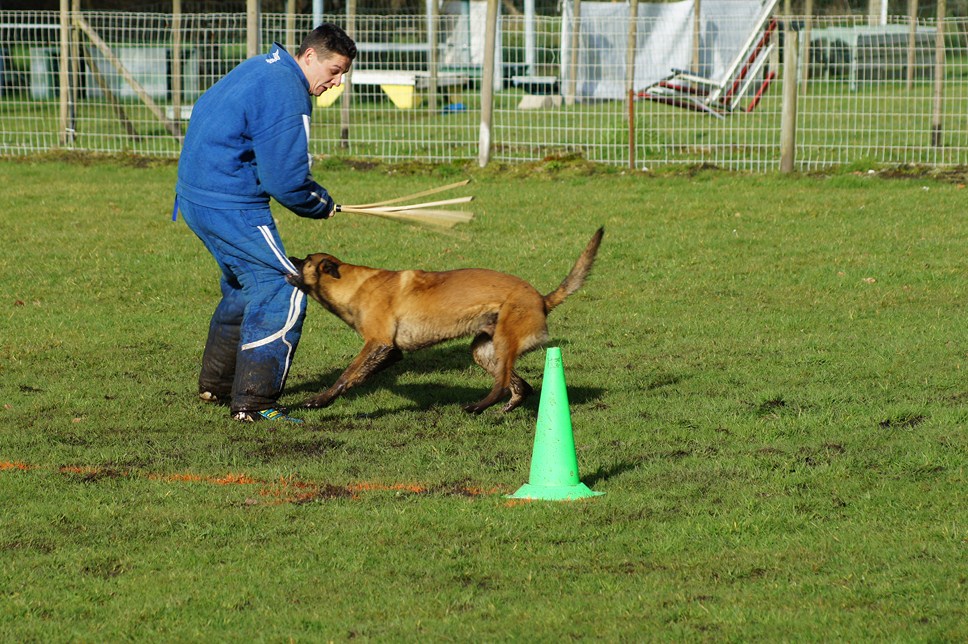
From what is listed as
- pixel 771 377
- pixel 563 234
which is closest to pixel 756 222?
pixel 563 234

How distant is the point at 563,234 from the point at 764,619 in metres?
8.66

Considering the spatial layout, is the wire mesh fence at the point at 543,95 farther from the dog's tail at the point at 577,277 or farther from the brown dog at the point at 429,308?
the brown dog at the point at 429,308

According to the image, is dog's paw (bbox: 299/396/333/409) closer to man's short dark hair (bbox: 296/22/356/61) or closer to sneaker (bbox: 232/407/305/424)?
sneaker (bbox: 232/407/305/424)

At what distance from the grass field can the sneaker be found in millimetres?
97

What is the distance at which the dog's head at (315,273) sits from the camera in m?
7.07

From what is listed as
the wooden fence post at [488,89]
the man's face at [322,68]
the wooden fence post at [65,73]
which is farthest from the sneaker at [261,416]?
the wooden fence post at [65,73]

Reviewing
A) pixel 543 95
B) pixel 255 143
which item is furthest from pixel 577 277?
pixel 543 95

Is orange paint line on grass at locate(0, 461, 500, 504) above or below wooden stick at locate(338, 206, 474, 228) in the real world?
below

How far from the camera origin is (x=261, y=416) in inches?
278

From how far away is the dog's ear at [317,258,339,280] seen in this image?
7.06m

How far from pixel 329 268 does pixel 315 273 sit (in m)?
0.09

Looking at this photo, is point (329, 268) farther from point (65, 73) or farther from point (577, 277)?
point (65, 73)

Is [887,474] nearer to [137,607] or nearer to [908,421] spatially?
[908,421]

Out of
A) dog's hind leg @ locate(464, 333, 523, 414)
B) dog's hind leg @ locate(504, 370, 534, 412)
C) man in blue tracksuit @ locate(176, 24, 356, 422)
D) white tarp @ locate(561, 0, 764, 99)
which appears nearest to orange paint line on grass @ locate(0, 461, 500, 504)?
man in blue tracksuit @ locate(176, 24, 356, 422)
